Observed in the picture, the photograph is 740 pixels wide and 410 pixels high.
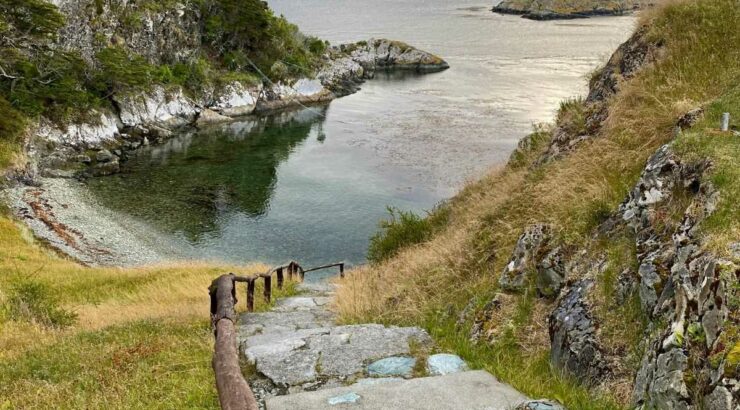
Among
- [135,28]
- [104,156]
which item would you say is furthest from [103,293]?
[135,28]

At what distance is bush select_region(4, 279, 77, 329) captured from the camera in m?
13.1

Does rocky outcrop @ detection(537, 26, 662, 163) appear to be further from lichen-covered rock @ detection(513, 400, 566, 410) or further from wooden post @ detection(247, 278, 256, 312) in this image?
lichen-covered rock @ detection(513, 400, 566, 410)

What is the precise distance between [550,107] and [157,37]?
4864 centimetres

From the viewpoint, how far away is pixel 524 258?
966 centimetres

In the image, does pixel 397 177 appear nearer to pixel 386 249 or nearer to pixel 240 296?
pixel 386 249

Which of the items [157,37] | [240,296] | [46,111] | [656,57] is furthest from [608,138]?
[157,37]

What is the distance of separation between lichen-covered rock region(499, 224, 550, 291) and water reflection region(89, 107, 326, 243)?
30.0 metres

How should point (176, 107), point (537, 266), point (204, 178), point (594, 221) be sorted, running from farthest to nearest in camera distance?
point (176, 107), point (204, 178), point (594, 221), point (537, 266)

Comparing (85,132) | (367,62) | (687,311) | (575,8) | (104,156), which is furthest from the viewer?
(575,8)

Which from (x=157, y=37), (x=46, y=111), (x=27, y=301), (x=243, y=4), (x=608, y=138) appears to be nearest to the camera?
(x=608, y=138)

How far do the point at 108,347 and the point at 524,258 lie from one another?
281 inches

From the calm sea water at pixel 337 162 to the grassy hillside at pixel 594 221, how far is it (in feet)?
60.9

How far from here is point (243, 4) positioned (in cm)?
8200

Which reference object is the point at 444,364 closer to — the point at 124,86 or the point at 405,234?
the point at 405,234
